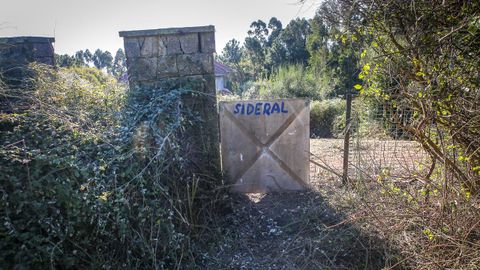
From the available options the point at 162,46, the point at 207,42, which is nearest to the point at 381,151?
the point at 207,42

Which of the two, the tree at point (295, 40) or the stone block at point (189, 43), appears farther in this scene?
the tree at point (295, 40)

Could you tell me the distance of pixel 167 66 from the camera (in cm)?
420

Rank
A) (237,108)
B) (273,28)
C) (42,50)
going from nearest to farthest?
(237,108)
(42,50)
(273,28)

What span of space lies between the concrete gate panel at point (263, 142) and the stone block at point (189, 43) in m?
0.78

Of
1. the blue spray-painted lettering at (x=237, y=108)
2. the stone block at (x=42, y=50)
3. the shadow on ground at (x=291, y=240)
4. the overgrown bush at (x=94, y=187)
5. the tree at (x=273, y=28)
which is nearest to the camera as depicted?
the overgrown bush at (x=94, y=187)

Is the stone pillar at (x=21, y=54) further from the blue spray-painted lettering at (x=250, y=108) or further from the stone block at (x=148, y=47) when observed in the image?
the blue spray-painted lettering at (x=250, y=108)

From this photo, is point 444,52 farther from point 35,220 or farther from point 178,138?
point 35,220

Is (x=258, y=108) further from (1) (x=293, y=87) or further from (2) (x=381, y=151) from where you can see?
(1) (x=293, y=87)

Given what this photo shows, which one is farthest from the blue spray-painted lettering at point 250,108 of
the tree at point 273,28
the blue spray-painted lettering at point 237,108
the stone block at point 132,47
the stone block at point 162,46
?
the tree at point 273,28

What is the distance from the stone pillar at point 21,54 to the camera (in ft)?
13.9

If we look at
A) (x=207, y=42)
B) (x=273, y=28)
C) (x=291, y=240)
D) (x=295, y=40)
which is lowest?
(x=291, y=240)

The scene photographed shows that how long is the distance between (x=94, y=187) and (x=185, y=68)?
78.4 inches

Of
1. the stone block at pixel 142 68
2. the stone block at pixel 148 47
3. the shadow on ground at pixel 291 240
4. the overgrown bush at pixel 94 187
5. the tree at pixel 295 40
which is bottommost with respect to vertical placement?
the shadow on ground at pixel 291 240

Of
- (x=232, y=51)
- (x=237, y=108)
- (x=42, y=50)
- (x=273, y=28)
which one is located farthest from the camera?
(x=232, y=51)
